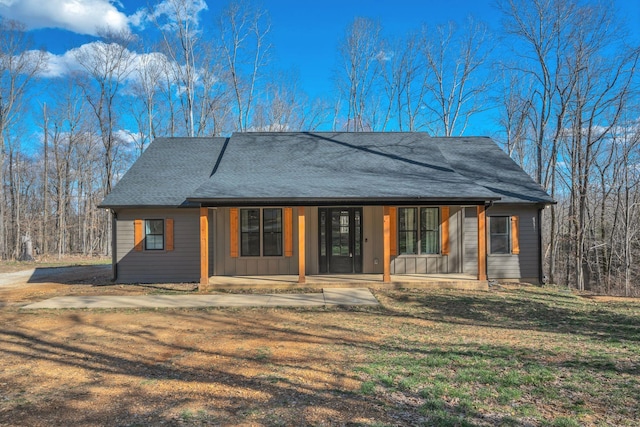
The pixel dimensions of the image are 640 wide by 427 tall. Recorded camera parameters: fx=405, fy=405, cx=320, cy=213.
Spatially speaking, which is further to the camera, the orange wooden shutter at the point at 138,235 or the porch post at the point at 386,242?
the orange wooden shutter at the point at 138,235

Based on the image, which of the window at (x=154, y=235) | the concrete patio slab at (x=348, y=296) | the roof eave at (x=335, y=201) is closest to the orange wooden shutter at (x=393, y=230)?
the roof eave at (x=335, y=201)

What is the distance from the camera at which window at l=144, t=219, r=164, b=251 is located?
12.1 m

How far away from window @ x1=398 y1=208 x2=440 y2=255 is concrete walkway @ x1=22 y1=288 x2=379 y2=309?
Answer: 2758 mm

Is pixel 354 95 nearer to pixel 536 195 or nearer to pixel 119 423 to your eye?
pixel 536 195

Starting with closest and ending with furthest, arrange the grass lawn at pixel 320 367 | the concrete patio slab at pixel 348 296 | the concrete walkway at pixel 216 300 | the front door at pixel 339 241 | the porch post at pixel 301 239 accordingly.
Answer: the grass lawn at pixel 320 367 < the concrete walkway at pixel 216 300 < the concrete patio slab at pixel 348 296 < the porch post at pixel 301 239 < the front door at pixel 339 241

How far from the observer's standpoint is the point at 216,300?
8.98 meters

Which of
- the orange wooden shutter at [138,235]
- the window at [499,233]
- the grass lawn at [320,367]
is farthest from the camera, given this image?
the window at [499,233]

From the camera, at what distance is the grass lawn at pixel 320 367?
11.8 ft

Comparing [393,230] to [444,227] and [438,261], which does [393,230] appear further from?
[438,261]

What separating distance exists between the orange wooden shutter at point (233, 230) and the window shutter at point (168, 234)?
6.15ft

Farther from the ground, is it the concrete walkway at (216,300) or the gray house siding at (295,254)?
the gray house siding at (295,254)

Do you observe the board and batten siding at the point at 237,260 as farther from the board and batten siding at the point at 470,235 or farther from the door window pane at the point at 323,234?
the board and batten siding at the point at 470,235

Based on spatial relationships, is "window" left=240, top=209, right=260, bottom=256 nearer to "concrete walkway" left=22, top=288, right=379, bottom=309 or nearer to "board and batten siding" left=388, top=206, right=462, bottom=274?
"concrete walkway" left=22, top=288, right=379, bottom=309

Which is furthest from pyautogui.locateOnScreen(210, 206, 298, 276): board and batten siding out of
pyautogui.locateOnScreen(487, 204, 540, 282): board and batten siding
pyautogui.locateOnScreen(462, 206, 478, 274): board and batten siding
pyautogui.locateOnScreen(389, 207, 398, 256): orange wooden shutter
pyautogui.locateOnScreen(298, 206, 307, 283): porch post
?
pyautogui.locateOnScreen(487, 204, 540, 282): board and batten siding
